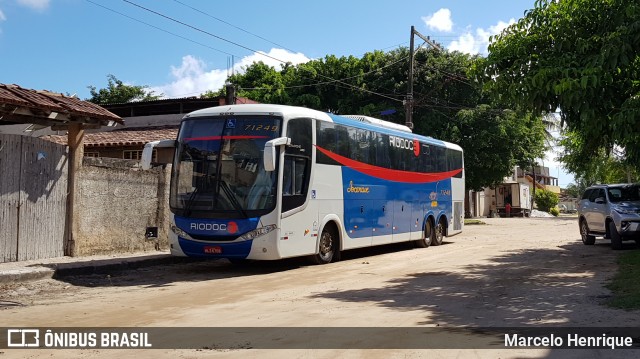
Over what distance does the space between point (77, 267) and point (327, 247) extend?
18.9ft

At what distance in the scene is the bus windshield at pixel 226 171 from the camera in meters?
12.5

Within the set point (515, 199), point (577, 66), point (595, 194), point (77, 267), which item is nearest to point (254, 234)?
point (77, 267)

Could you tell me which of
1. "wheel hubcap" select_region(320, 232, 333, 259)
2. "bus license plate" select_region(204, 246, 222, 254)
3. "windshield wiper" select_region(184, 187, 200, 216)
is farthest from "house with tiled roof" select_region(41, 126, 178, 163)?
"bus license plate" select_region(204, 246, 222, 254)

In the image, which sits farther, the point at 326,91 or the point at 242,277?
the point at 326,91

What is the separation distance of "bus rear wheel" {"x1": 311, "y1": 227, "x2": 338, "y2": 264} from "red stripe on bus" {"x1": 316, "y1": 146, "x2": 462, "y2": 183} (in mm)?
1786

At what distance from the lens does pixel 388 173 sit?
57.0ft

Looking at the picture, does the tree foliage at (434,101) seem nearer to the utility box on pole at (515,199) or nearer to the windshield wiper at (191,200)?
the utility box on pole at (515,199)

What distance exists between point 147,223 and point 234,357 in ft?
37.6

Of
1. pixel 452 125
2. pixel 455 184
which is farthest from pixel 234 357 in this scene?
pixel 452 125

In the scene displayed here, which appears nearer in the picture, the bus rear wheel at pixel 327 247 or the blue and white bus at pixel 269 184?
the blue and white bus at pixel 269 184

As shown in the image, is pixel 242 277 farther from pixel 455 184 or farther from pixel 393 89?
pixel 393 89

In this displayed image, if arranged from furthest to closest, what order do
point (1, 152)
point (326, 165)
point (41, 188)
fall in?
1. point (326, 165)
2. point (41, 188)
3. point (1, 152)

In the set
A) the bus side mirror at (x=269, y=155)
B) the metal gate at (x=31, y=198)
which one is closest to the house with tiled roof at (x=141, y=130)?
the metal gate at (x=31, y=198)

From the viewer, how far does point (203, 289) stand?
35.6 ft
